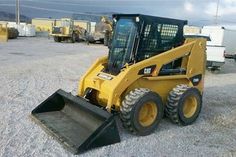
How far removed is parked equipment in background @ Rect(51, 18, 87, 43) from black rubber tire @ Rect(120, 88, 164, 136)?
32572 mm

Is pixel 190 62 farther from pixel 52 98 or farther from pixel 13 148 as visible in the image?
pixel 13 148

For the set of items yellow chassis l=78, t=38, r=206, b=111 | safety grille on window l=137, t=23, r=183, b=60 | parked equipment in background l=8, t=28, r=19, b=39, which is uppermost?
safety grille on window l=137, t=23, r=183, b=60

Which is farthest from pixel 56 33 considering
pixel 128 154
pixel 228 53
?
pixel 128 154

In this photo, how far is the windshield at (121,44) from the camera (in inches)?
282

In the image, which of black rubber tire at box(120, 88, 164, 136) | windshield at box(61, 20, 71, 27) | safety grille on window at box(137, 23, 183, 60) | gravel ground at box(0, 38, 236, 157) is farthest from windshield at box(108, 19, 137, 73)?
windshield at box(61, 20, 71, 27)

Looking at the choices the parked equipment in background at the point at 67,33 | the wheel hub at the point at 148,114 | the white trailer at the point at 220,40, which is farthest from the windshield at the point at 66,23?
the wheel hub at the point at 148,114

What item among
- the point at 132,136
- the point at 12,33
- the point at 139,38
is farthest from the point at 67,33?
the point at 132,136

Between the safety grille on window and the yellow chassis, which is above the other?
the safety grille on window

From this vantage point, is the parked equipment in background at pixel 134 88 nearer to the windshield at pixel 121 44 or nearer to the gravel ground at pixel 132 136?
the windshield at pixel 121 44

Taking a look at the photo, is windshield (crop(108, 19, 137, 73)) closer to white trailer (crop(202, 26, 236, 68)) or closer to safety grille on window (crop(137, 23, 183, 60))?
safety grille on window (crop(137, 23, 183, 60))

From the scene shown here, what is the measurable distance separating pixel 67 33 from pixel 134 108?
3292cm

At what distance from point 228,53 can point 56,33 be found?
68.1 ft

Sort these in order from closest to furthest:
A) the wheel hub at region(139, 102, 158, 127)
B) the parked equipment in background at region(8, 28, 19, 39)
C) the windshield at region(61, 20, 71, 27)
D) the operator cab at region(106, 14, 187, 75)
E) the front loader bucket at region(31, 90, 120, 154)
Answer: the front loader bucket at region(31, 90, 120, 154) → the wheel hub at region(139, 102, 158, 127) → the operator cab at region(106, 14, 187, 75) → the parked equipment in background at region(8, 28, 19, 39) → the windshield at region(61, 20, 71, 27)

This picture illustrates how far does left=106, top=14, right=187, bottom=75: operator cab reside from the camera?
7.10m
